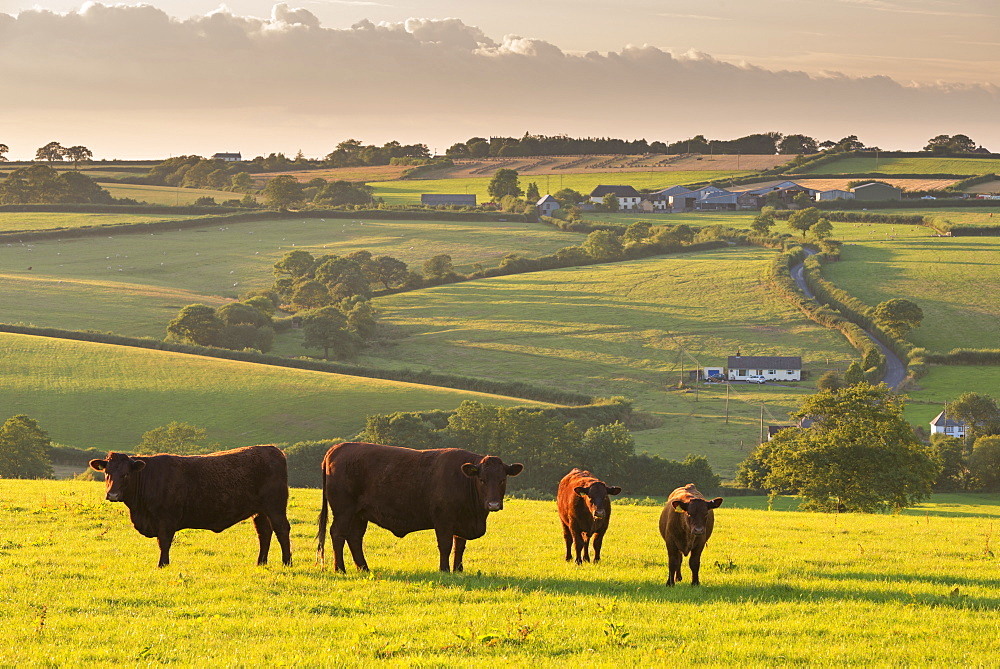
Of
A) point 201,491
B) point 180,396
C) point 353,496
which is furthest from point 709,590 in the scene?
point 180,396

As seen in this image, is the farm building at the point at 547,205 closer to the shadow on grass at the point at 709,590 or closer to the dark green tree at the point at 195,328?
the dark green tree at the point at 195,328

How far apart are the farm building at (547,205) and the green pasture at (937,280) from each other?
208ft

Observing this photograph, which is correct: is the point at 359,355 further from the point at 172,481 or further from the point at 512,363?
the point at 172,481

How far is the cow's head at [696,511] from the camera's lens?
16547 mm

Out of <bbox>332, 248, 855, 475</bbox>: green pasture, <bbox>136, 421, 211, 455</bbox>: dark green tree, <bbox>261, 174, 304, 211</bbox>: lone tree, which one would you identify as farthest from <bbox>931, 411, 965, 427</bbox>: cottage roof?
<bbox>261, 174, 304, 211</bbox>: lone tree

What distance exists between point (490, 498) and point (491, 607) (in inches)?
104

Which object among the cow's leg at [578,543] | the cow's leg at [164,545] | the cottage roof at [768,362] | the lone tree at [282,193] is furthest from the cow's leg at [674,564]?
the lone tree at [282,193]

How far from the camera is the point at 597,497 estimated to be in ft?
60.8

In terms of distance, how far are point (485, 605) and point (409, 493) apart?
Answer: 3622 mm

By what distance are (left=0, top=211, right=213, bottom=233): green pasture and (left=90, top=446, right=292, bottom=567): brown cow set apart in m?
162

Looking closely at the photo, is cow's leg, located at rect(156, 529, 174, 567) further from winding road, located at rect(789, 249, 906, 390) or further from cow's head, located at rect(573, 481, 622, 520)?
winding road, located at rect(789, 249, 906, 390)

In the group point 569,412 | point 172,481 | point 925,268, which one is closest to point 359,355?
point 569,412

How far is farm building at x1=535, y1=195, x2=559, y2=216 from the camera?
196 metres

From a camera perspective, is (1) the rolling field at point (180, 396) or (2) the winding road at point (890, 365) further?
(2) the winding road at point (890, 365)
